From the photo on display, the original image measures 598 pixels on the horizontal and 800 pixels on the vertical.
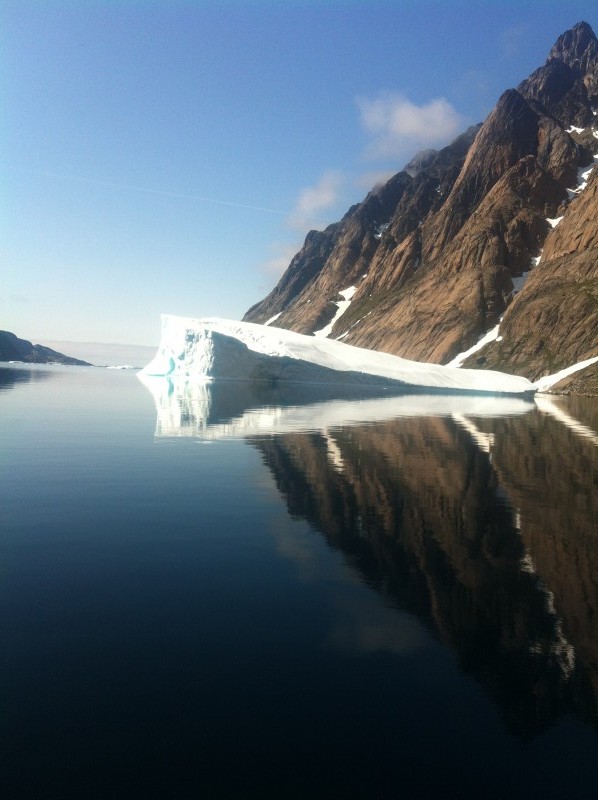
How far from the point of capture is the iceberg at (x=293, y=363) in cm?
7462

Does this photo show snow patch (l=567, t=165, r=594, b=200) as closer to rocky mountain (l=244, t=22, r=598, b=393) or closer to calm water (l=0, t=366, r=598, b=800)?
rocky mountain (l=244, t=22, r=598, b=393)

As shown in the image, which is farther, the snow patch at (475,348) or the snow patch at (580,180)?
the snow patch at (580,180)

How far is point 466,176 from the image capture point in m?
197

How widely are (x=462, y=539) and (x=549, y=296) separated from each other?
134511mm

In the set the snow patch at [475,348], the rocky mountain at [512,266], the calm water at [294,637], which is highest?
the rocky mountain at [512,266]

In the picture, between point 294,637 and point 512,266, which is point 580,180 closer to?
point 512,266

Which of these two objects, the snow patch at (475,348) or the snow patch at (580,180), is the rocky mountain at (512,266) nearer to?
the snow patch at (580,180)

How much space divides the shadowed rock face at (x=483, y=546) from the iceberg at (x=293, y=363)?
52.5 meters

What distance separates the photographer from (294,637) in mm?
6969

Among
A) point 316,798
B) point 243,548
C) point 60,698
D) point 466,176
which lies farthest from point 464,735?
point 466,176

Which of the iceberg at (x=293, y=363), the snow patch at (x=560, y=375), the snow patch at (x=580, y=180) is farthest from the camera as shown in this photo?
the snow patch at (x=580, y=180)

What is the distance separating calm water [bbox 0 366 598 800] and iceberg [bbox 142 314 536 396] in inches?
2338

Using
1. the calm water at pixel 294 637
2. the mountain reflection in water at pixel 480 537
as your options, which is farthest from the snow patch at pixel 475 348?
the calm water at pixel 294 637

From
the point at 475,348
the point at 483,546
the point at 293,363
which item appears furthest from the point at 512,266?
the point at 483,546
